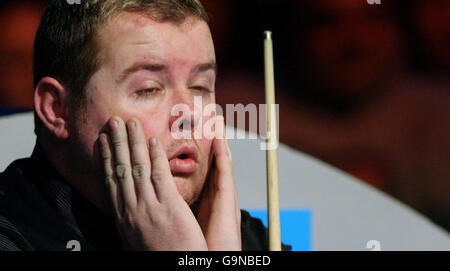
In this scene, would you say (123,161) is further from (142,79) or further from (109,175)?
(142,79)

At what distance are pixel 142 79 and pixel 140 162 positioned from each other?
0.16 metres

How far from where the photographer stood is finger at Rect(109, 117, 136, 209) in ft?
3.69

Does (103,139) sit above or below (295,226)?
above

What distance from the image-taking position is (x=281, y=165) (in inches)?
61.9

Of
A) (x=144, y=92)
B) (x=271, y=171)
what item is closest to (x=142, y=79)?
(x=144, y=92)

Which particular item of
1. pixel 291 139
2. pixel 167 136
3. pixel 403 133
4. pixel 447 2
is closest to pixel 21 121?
pixel 167 136

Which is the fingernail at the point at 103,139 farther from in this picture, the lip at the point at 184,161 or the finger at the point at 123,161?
the lip at the point at 184,161

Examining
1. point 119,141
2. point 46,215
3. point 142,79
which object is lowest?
point 46,215

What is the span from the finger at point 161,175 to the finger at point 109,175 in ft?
0.25

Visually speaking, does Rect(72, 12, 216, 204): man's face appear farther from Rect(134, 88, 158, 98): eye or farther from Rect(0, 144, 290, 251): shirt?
Rect(0, 144, 290, 251): shirt

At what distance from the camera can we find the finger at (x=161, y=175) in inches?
A: 44.0

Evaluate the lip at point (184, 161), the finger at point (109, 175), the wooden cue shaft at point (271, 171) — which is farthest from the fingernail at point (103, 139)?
the wooden cue shaft at point (271, 171)

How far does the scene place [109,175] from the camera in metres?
1.14

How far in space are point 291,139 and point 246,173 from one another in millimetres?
146
